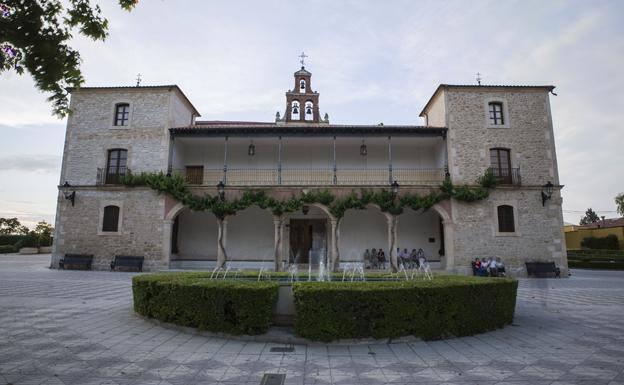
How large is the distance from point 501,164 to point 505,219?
255cm

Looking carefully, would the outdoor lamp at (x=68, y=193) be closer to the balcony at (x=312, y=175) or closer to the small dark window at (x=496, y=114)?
the balcony at (x=312, y=175)

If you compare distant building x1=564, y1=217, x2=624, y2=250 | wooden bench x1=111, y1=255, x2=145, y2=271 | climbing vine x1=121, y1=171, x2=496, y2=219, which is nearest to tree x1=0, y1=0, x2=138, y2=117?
climbing vine x1=121, y1=171, x2=496, y2=219

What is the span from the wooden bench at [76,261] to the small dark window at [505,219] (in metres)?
18.3

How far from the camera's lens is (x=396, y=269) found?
618 inches

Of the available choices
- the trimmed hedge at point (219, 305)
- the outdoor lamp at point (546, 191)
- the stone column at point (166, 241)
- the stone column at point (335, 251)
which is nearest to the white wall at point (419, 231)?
the stone column at point (335, 251)

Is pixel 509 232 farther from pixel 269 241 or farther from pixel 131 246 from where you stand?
pixel 131 246

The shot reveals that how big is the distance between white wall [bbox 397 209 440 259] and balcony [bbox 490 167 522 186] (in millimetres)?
3419

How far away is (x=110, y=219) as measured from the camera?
16.7 metres

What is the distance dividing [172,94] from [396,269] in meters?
13.2

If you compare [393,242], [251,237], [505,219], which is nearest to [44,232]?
[251,237]

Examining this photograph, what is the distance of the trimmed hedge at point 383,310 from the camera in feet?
16.3

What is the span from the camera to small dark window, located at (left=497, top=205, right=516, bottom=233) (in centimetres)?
1605

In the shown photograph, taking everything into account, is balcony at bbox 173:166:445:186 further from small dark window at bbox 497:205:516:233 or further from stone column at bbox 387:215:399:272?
small dark window at bbox 497:205:516:233

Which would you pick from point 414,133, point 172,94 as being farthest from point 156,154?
point 414,133
